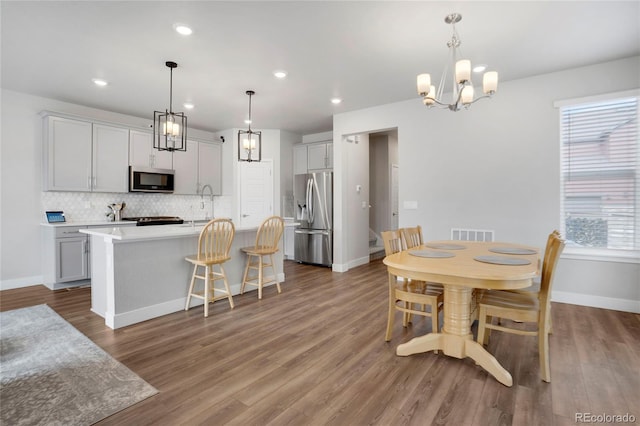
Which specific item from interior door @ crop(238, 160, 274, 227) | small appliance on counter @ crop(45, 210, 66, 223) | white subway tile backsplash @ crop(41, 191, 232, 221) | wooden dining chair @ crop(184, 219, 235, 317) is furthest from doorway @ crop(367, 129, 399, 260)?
small appliance on counter @ crop(45, 210, 66, 223)

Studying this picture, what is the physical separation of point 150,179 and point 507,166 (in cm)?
545

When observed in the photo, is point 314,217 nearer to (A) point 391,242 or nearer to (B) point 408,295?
(A) point 391,242

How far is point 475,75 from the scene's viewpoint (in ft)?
12.6

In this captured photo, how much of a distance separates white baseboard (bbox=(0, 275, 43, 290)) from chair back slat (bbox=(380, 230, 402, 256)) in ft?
16.5

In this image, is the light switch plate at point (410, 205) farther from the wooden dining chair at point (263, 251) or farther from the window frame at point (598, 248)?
the wooden dining chair at point (263, 251)

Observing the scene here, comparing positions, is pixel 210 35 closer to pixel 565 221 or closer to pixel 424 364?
pixel 424 364

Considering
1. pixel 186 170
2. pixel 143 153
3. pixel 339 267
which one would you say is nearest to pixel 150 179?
pixel 143 153

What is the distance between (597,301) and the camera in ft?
11.7

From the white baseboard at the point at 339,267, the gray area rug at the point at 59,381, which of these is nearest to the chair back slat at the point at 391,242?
the gray area rug at the point at 59,381

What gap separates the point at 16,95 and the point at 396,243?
550cm

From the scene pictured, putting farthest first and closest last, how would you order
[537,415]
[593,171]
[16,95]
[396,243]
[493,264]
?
[16,95], [593,171], [396,243], [493,264], [537,415]

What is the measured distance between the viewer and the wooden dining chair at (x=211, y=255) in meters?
3.29

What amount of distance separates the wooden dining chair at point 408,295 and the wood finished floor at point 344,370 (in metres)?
0.23

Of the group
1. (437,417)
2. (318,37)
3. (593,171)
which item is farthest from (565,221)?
(318,37)
